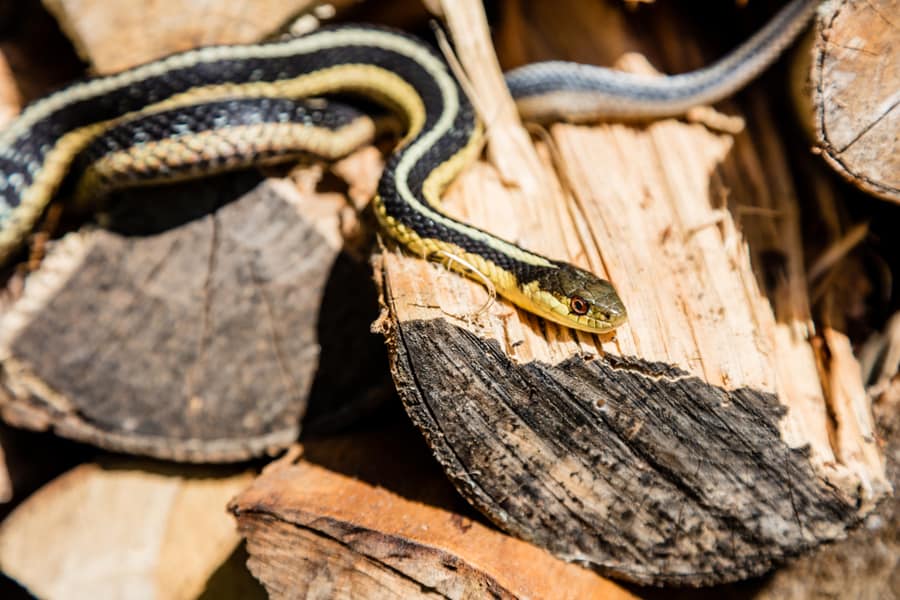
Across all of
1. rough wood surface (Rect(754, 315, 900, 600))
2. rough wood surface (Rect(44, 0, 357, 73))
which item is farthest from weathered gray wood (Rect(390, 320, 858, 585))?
rough wood surface (Rect(44, 0, 357, 73))

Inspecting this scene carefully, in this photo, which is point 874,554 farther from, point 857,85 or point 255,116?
point 255,116

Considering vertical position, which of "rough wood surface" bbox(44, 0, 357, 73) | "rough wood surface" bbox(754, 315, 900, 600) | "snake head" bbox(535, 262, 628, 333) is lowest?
"rough wood surface" bbox(754, 315, 900, 600)

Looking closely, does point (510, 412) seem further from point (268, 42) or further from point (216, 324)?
point (268, 42)

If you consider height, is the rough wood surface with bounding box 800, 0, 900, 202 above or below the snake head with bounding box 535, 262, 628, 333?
above

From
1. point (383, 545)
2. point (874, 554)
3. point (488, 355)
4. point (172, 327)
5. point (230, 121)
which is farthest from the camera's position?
point (172, 327)

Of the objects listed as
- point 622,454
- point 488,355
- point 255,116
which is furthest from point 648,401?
point 255,116

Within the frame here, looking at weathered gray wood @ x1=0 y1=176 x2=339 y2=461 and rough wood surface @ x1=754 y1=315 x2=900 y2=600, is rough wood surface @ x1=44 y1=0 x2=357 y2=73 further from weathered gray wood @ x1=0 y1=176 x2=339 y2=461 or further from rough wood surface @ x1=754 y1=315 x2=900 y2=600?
rough wood surface @ x1=754 y1=315 x2=900 y2=600
